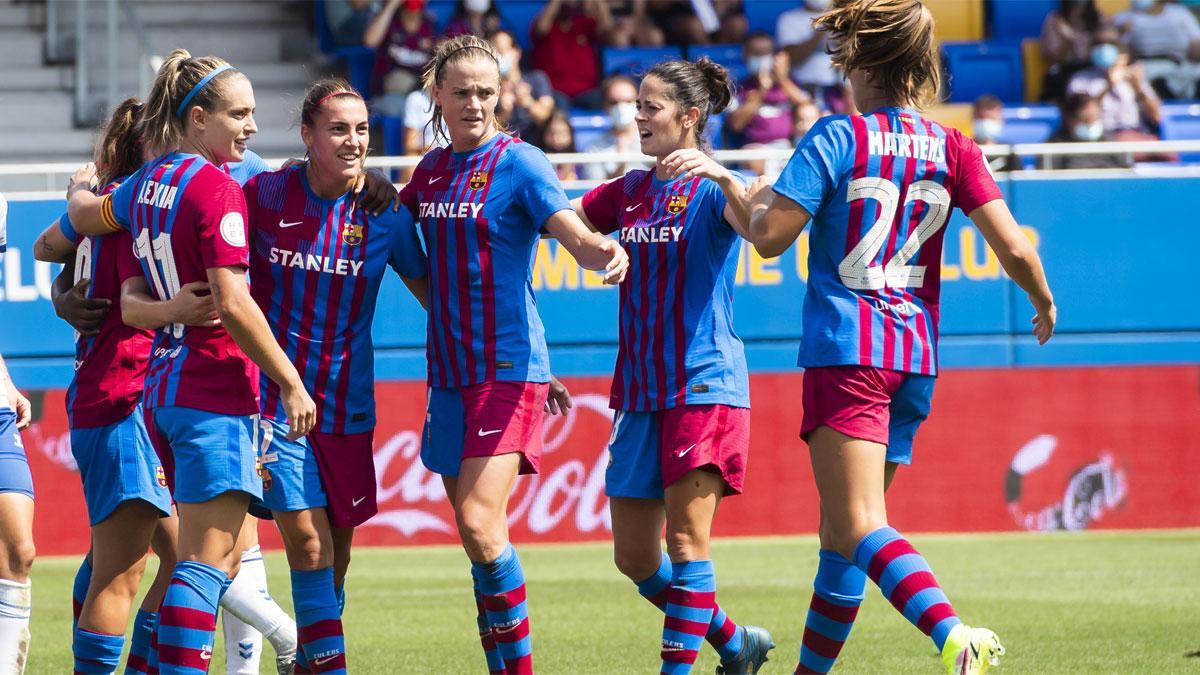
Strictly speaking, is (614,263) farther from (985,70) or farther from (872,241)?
(985,70)

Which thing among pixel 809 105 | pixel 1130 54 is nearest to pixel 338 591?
pixel 809 105

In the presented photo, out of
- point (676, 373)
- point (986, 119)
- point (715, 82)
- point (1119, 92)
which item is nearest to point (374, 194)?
point (676, 373)

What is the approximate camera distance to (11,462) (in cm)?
511

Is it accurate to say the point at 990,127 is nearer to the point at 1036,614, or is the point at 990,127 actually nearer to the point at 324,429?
the point at 1036,614

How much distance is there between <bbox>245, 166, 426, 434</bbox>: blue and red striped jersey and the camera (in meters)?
5.34

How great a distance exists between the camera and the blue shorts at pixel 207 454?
479cm

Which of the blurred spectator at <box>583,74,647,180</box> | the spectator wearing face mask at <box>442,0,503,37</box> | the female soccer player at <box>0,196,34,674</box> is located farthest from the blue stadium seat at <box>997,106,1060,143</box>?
the female soccer player at <box>0,196,34,674</box>

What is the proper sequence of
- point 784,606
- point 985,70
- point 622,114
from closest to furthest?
point 784,606 → point 622,114 → point 985,70

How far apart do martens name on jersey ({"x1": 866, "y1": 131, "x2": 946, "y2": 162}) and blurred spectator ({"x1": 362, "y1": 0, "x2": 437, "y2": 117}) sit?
10.4 m

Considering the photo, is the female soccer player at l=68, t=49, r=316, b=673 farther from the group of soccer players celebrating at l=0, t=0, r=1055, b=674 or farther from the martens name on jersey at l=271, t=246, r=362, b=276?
the martens name on jersey at l=271, t=246, r=362, b=276

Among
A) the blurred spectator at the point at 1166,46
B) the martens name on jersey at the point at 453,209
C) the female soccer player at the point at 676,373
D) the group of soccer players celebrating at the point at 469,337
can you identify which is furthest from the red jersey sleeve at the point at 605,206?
the blurred spectator at the point at 1166,46

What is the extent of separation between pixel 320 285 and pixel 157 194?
0.68 metres

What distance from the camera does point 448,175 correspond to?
220 inches

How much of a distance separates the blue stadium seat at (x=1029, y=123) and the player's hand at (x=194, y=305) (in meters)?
11.8
